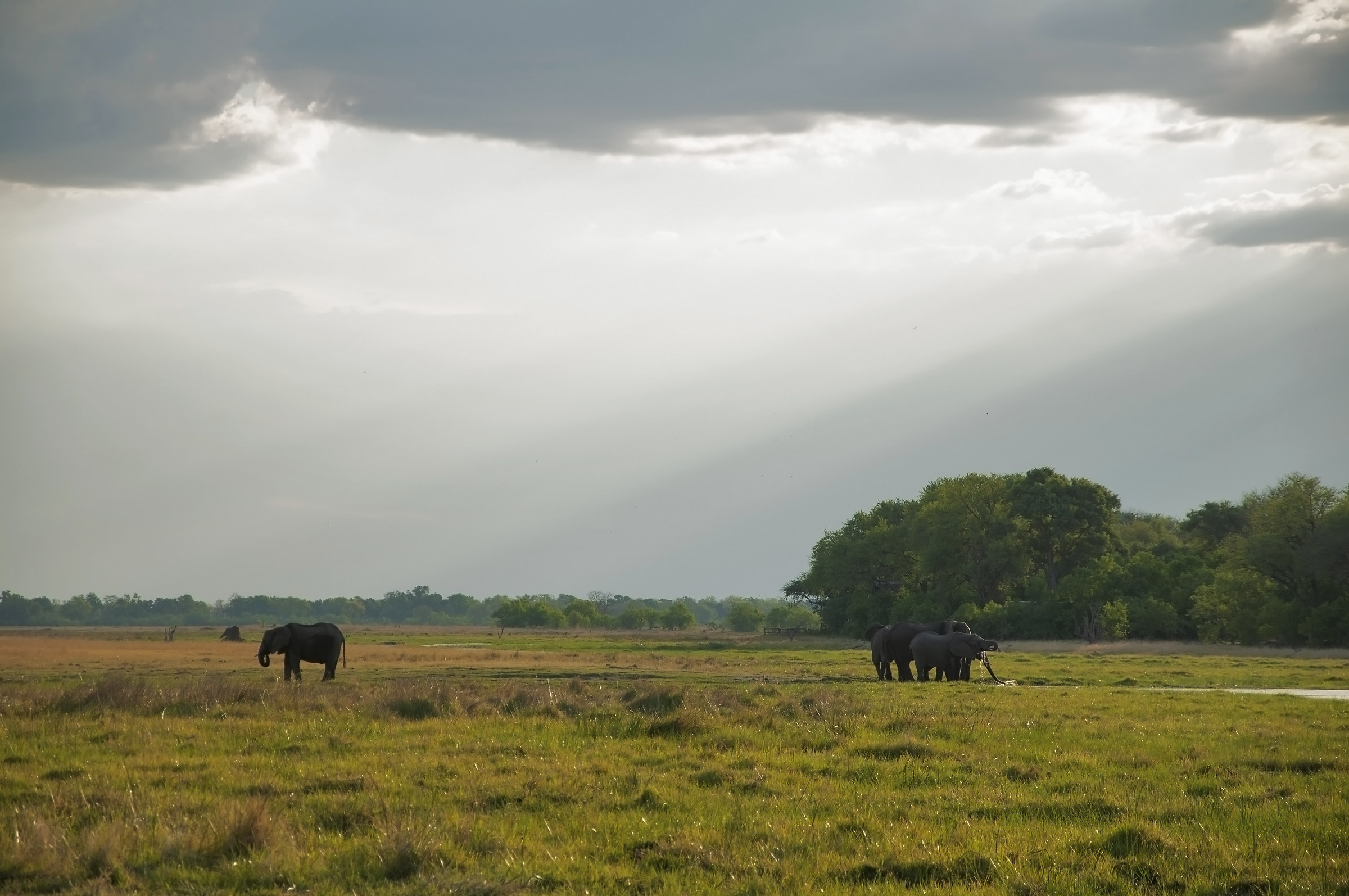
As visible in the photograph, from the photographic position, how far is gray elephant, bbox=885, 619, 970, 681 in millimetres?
46469

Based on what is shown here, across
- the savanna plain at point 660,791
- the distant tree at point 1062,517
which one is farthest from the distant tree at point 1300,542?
the savanna plain at point 660,791

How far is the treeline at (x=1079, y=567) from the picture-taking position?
3140 inches

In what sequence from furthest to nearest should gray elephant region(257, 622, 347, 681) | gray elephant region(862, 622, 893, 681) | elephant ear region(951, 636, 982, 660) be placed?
gray elephant region(862, 622, 893, 681) < elephant ear region(951, 636, 982, 660) < gray elephant region(257, 622, 347, 681)

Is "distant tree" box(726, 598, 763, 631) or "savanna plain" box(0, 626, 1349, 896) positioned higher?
"savanna plain" box(0, 626, 1349, 896)

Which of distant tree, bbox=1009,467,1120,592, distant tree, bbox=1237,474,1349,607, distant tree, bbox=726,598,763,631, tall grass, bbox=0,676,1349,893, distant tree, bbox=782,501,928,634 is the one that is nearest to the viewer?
tall grass, bbox=0,676,1349,893

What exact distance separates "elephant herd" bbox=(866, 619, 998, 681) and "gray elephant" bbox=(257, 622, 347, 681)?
65.4 feet

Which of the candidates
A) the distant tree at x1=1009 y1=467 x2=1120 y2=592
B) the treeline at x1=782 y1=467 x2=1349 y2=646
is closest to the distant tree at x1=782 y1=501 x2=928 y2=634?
the treeline at x1=782 y1=467 x2=1349 y2=646

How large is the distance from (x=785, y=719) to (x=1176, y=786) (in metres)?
8.73

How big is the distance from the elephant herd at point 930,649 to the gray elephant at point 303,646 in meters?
19.9

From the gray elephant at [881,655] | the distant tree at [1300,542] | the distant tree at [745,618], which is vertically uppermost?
the distant tree at [1300,542]

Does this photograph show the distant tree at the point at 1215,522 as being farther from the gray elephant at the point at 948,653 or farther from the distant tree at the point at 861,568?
the gray elephant at the point at 948,653

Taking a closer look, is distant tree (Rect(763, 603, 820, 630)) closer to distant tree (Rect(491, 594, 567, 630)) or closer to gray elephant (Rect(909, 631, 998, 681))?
distant tree (Rect(491, 594, 567, 630))

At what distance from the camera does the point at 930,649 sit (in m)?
44.6

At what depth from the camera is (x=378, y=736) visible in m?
21.0
